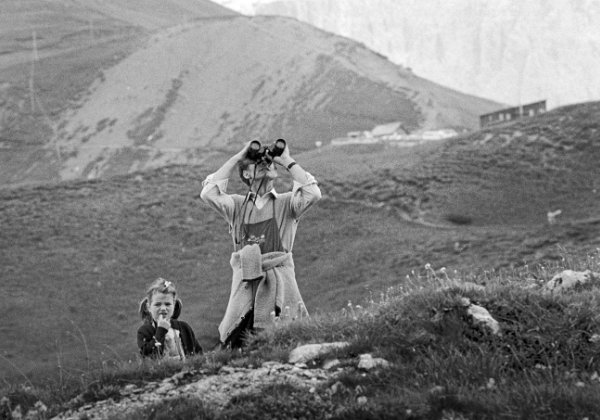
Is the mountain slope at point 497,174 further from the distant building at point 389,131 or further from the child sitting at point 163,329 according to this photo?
the child sitting at point 163,329

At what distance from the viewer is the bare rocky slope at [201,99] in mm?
107562

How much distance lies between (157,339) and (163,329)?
0.13m

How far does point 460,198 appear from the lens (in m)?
47.0

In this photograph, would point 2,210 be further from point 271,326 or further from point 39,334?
point 271,326

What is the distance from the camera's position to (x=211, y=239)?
44938 millimetres

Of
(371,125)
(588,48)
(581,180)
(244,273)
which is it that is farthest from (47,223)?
(588,48)

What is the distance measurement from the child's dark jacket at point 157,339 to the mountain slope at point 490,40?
138 metres

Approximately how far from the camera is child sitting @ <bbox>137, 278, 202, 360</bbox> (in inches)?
382

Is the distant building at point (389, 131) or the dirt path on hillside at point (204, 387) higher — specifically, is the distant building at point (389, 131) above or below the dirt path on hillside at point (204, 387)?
below

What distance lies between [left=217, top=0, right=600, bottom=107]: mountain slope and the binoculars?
13656 cm

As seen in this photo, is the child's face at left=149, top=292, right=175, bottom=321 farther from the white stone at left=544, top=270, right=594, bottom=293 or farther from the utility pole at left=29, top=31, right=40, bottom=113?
the utility pole at left=29, top=31, right=40, bottom=113

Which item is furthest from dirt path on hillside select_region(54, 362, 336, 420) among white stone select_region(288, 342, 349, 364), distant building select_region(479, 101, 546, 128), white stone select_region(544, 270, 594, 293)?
distant building select_region(479, 101, 546, 128)

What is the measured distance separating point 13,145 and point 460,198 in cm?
7922

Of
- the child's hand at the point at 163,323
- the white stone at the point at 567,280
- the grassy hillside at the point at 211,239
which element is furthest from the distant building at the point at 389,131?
the child's hand at the point at 163,323
